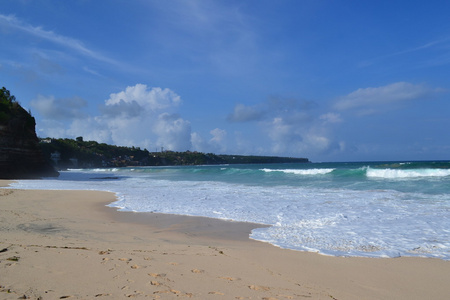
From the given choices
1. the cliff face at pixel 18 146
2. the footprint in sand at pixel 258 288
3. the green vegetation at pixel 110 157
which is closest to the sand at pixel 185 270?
the footprint in sand at pixel 258 288

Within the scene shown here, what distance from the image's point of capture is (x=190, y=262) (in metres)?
4.29

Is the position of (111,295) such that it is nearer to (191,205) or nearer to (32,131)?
(191,205)

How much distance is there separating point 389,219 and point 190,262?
6.02 metres

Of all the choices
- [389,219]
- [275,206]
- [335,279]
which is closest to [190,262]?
[335,279]

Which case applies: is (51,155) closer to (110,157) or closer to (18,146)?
(110,157)

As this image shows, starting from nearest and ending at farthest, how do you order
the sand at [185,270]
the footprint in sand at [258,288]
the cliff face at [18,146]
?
the sand at [185,270] → the footprint in sand at [258,288] → the cliff face at [18,146]

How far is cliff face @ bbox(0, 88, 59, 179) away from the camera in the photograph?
88.7ft

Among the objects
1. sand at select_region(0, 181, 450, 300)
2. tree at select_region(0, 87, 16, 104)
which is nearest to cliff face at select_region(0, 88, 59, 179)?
tree at select_region(0, 87, 16, 104)

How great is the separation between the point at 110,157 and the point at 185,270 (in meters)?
101

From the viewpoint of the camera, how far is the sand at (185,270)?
10.2 ft

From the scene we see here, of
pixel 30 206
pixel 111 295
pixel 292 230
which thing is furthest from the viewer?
pixel 30 206

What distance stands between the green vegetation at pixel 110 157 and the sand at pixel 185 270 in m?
64.6

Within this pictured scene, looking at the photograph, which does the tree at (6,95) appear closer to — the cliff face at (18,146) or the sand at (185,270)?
the cliff face at (18,146)

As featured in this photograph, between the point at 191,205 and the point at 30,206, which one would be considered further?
the point at 191,205
